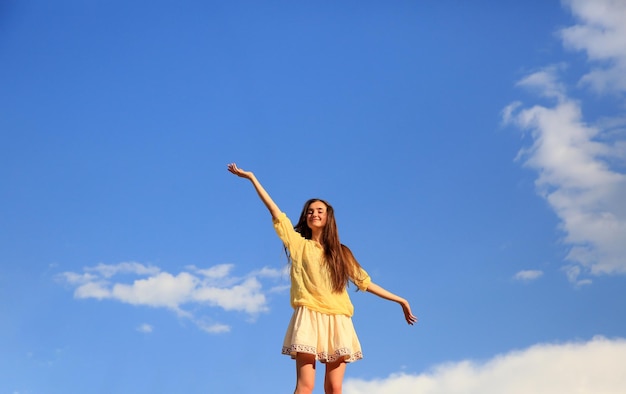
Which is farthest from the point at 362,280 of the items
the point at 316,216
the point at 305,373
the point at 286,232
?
the point at 305,373

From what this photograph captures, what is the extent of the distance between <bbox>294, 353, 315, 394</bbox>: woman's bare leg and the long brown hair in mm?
601

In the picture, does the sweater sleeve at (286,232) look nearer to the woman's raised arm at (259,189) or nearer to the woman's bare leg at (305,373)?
the woman's raised arm at (259,189)

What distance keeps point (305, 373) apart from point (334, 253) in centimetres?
101

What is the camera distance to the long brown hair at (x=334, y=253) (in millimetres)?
6535

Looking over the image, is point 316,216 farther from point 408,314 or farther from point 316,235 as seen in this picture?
point 408,314

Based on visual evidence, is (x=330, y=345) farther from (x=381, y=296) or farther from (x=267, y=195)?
(x=267, y=195)

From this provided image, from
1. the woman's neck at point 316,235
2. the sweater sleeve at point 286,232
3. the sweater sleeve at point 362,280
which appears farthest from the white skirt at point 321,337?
the woman's neck at point 316,235

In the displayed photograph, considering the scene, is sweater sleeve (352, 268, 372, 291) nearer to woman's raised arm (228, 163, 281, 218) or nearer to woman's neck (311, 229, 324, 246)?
woman's neck (311, 229, 324, 246)

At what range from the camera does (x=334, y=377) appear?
630 cm

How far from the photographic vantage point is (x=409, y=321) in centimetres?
679

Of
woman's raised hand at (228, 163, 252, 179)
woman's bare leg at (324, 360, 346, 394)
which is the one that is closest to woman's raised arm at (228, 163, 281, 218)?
woman's raised hand at (228, 163, 252, 179)

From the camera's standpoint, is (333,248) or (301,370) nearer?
(301,370)

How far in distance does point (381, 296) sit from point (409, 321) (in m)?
0.31

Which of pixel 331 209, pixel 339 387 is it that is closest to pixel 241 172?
pixel 331 209
